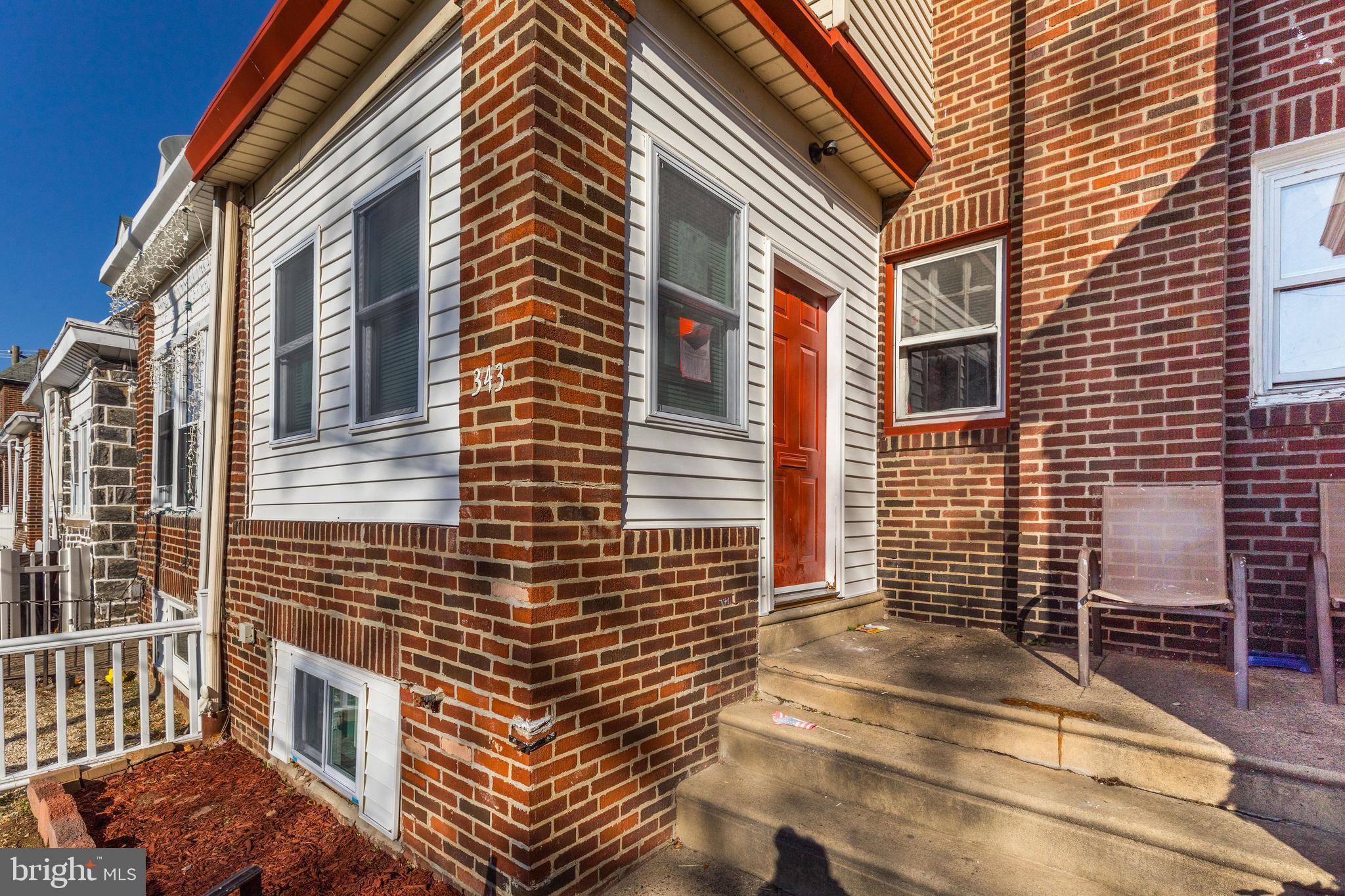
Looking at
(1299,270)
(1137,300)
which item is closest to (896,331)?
(1137,300)

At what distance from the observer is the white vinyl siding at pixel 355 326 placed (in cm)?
301

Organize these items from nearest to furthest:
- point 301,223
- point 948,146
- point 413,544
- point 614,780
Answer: point 614,780
point 413,544
point 301,223
point 948,146

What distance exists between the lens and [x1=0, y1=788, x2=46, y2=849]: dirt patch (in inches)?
A: 133

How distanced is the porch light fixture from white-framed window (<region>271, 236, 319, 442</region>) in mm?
3266

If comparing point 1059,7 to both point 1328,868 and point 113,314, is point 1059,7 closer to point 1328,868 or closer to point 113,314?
point 1328,868

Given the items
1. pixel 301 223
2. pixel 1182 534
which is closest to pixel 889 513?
pixel 1182 534

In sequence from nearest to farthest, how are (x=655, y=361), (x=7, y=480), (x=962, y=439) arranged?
(x=655, y=361) < (x=962, y=439) < (x=7, y=480)

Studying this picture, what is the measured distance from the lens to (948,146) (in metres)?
5.08

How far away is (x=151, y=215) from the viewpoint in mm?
5848

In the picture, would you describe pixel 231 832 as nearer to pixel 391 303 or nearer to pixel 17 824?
pixel 17 824

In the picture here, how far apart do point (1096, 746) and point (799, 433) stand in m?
2.35

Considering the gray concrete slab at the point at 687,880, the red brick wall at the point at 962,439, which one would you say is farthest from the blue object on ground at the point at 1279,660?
the gray concrete slab at the point at 687,880

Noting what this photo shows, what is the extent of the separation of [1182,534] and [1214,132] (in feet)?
7.66

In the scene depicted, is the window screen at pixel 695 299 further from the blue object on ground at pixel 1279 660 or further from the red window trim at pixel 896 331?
the blue object on ground at pixel 1279 660
